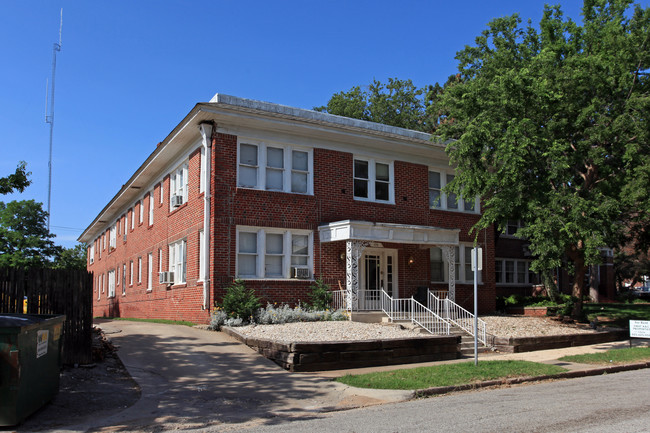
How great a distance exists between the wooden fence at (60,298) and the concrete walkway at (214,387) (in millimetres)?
1071

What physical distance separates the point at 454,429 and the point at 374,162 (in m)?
14.7

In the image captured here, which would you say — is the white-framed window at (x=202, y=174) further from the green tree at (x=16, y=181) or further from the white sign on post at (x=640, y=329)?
the white sign on post at (x=640, y=329)

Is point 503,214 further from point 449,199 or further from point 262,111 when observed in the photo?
Answer: point 262,111

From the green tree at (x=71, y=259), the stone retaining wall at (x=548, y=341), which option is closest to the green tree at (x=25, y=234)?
the green tree at (x=71, y=259)

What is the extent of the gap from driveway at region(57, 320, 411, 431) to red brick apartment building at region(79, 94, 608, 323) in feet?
14.1

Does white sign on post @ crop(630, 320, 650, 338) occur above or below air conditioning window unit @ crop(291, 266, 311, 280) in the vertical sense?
below

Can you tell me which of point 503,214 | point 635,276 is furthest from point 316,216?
point 635,276

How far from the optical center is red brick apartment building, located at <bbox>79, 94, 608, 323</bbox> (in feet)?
58.9

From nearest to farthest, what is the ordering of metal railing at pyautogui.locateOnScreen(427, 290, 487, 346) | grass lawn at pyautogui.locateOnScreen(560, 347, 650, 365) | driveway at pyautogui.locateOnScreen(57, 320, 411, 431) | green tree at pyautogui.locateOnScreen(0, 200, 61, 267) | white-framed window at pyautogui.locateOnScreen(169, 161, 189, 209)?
1. driveway at pyautogui.locateOnScreen(57, 320, 411, 431)
2. grass lawn at pyautogui.locateOnScreen(560, 347, 650, 365)
3. metal railing at pyautogui.locateOnScreen(427, 290, 487, 346)
4. white-framed window at pyautogui.locateOnScreen(169, 161, 189, 209)
5. green tree at pyautogui.locateOnScreen(0, 200, 61, 267)

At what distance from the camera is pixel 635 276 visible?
47312mm

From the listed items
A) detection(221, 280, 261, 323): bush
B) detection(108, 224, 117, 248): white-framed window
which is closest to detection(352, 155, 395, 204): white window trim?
detection(221, 280, 261, 323): bush

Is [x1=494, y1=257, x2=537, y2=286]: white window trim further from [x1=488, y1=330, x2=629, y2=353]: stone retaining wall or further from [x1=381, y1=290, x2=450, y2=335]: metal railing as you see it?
[x1=381, y1=290, x2=450, y2=335]: metal railing

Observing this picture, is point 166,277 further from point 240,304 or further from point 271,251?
point 240,304

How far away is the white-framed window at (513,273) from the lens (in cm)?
3067
